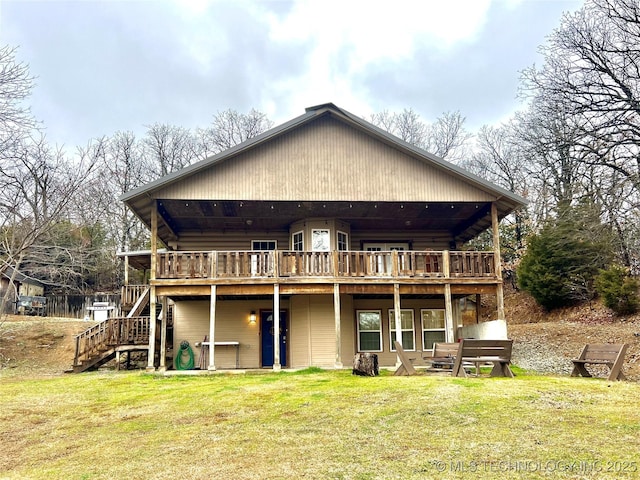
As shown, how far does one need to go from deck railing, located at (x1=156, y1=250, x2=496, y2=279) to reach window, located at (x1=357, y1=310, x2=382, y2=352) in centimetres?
299

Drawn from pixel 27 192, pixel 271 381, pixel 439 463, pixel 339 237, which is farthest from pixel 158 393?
pixel 27 192

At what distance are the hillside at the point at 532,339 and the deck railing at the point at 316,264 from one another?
3.82 meters

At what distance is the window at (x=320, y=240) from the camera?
18.3 m

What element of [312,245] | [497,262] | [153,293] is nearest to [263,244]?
[312,245]

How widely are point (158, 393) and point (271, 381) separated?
106 inches

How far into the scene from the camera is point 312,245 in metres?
18.3

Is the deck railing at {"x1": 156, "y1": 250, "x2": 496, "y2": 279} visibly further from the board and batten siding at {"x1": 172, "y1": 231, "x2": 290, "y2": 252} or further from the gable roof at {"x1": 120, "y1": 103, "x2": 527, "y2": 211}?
the board and batten siding at {"x1": 172, "y1": 231, "x2": 290, "y2": 252}

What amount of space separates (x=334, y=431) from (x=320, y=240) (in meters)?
11.4

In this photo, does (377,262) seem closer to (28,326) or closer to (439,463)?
(439,463)

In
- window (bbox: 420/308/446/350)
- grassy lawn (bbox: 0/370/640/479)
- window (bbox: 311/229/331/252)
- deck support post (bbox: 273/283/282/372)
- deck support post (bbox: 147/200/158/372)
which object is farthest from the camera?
window (bbox: 420/308/446/350)

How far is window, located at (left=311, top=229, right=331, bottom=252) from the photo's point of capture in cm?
1830

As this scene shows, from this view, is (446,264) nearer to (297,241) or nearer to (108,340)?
(297,241)

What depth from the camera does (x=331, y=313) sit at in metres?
18.0

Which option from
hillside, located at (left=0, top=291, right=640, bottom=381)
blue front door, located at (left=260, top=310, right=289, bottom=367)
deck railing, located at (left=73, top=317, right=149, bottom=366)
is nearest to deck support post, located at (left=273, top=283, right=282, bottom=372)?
blue front door, located at (left=260, top=310, right=289, bottom=367)
